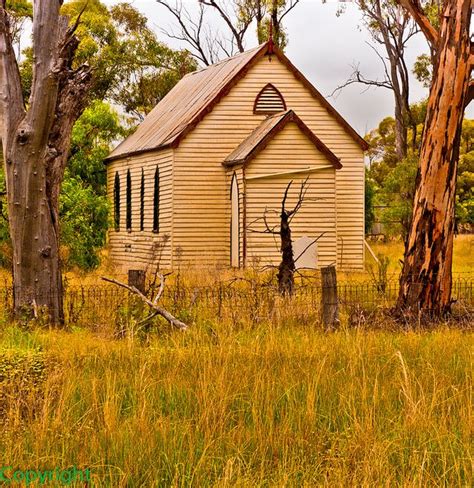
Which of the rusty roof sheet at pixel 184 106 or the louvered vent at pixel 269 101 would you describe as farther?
the louvered vent at pixel 269 101

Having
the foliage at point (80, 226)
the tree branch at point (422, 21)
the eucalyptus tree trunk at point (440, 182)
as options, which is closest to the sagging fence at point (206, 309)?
the eucalyptus tree trunk at point (440, 182)

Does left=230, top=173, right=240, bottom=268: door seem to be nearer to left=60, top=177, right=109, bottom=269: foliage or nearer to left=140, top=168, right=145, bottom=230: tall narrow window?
left=60, top=177, right=109, bottom=269: foliage

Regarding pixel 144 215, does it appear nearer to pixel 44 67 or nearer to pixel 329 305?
pixel 44 67

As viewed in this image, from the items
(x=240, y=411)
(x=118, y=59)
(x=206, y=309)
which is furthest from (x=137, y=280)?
(x=118, y=59)

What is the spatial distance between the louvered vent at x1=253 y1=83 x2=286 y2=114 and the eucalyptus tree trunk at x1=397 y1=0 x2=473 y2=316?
49.7ft

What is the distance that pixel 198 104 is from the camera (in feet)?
106

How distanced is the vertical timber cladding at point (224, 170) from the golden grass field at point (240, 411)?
62.0 ft

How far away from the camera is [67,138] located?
14523 millimetres

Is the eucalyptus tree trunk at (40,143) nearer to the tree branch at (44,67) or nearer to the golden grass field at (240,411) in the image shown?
the tree branch at (44,67)

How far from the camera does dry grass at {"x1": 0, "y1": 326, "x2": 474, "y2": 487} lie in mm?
6961

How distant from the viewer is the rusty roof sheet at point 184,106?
31484 mm

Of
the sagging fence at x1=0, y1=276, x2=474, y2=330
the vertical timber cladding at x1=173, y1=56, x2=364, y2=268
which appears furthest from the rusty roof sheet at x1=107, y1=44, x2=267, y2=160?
the sagging fence at x1=0, y1=276, x2=474, y2=330

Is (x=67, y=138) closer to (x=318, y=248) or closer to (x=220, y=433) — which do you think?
(x=220, y=433)

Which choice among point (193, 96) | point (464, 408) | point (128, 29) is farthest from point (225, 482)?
point (128, 29)
